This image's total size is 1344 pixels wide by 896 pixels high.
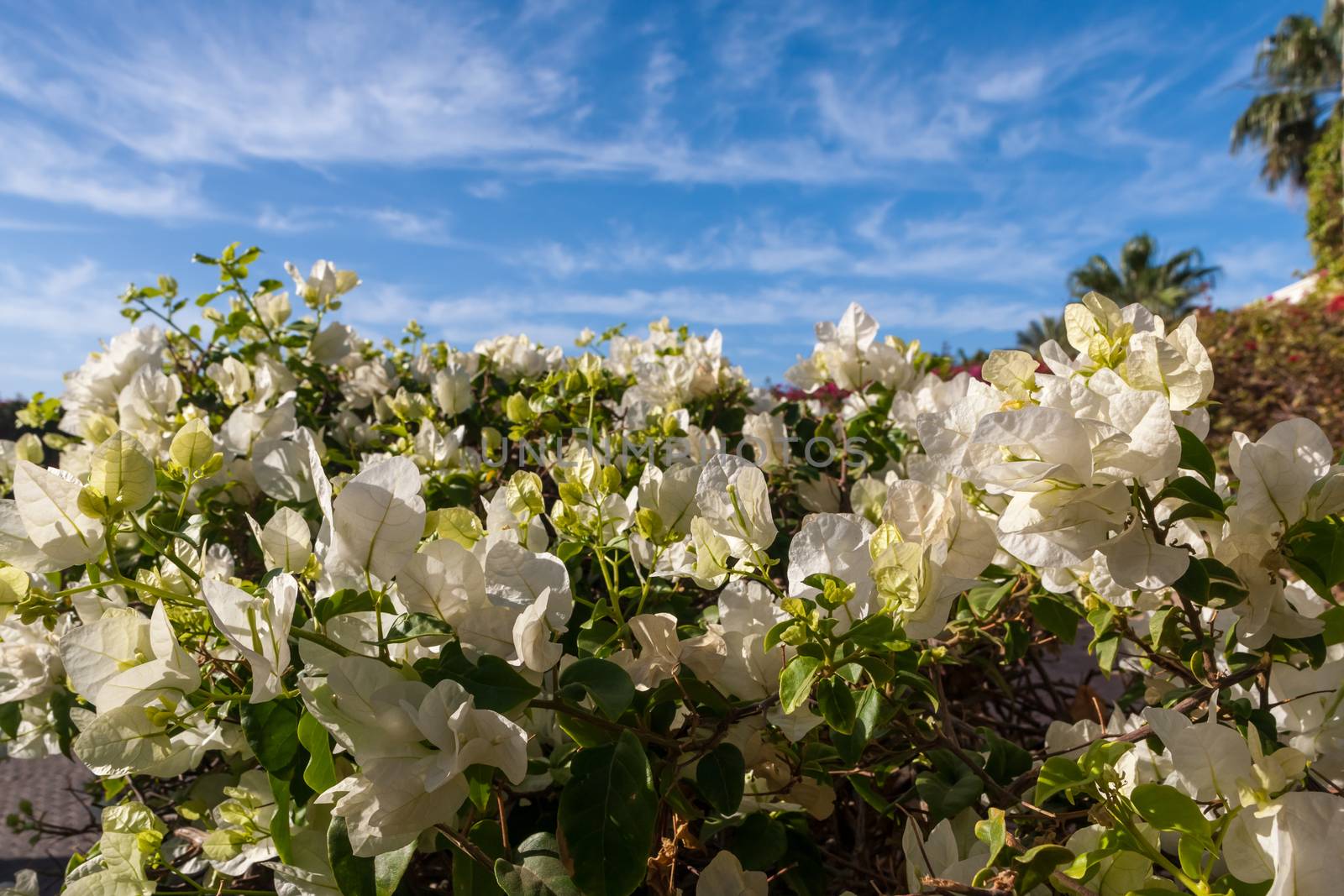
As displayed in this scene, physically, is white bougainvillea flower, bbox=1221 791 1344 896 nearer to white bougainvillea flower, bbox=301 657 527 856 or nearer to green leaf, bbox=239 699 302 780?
white bougainvillea flower, bbox=301 657 527 856

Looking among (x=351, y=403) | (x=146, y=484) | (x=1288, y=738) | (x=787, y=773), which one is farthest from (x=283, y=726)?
(x=351, y=403)

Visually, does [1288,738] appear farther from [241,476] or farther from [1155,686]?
[241,476]

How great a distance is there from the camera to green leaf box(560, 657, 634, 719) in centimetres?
60

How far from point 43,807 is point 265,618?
3.13m

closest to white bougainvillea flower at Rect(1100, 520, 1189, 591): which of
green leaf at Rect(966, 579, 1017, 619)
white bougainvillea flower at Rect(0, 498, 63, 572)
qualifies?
green leaf at Rect(966, 579, 1017, 619)

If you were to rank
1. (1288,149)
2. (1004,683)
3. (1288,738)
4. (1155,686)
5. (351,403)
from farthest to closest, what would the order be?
1. (1288,149)
2. (351,403)
3. (1004,683)
4. (1155,686)
5. (1288,738)

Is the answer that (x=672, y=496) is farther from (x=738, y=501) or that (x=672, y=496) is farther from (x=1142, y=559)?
(x=1142, y=559)

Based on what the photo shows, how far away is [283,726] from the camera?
62cm

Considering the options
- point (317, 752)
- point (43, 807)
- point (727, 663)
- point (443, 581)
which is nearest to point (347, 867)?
point (317, 752)

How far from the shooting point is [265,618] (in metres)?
0.58

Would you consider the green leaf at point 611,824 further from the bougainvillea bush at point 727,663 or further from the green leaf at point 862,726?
the green leaf at point 862,726

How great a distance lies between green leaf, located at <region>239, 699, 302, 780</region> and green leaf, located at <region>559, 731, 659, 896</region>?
0.20 m

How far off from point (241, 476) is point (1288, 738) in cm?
139

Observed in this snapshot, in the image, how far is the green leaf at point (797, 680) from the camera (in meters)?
0.60
